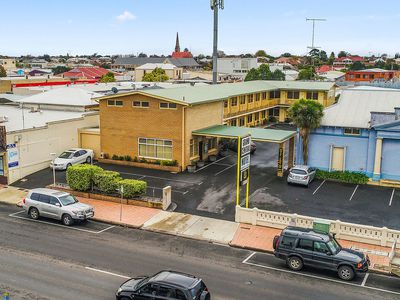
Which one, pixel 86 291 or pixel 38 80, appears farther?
pixel 38 80

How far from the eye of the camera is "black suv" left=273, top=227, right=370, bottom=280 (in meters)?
20.2

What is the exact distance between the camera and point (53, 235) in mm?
25453

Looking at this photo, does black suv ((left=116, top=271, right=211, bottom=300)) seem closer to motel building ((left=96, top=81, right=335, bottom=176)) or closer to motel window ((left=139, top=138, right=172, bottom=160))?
motel building ((left=96, top=81, right=335, bottom=176))

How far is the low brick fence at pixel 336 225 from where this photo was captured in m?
24.6

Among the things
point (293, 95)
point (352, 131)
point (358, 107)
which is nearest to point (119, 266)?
point (352, 131)

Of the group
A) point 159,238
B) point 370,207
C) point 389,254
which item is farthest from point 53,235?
point 370,207

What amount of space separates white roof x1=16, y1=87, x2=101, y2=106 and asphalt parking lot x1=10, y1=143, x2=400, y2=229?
1179cm

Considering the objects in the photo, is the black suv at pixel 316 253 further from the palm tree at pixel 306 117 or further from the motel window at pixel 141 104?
the motel window at pixel 141 104

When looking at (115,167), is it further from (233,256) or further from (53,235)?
(233,256)

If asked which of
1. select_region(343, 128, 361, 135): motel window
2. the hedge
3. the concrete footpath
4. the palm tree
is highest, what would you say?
the palm tree

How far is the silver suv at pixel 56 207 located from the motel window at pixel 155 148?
12682 mm

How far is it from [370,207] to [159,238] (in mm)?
14192

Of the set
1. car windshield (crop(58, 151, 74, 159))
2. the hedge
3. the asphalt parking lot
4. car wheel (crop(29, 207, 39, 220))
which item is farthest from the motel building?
car wheel (crop(29, 207, 39, 220))

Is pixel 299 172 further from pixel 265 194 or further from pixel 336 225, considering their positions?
pixel 336 225
